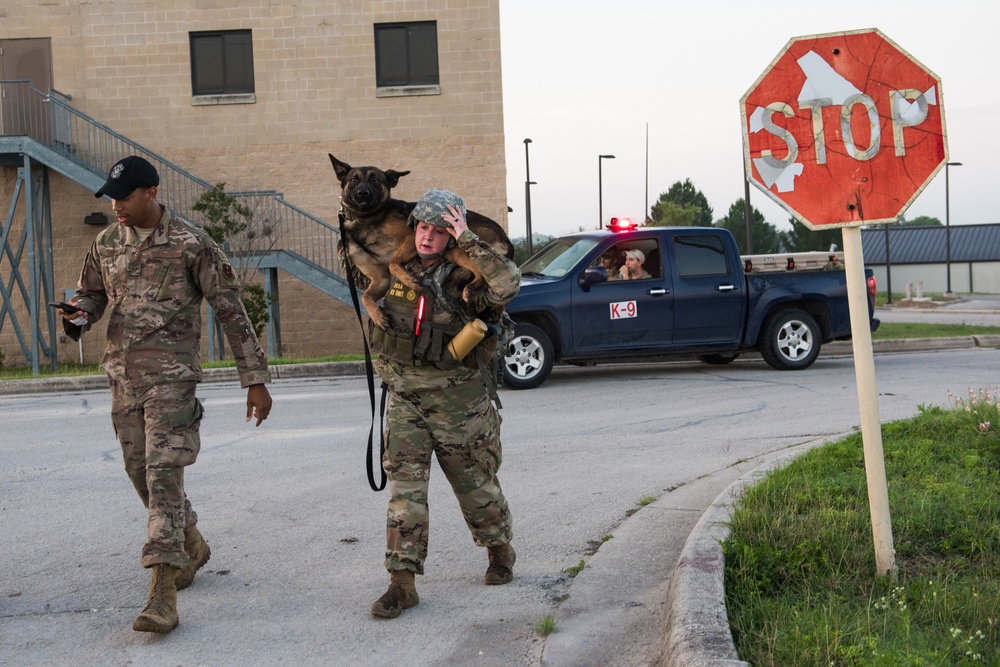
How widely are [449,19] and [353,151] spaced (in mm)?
3170

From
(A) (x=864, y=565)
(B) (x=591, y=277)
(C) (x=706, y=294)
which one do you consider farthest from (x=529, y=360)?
(A) (x=864, y=565)

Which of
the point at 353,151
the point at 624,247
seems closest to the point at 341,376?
the point at 624,247

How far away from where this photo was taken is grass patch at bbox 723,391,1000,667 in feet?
12.3

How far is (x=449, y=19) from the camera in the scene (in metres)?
22.3

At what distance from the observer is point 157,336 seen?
4828 mm

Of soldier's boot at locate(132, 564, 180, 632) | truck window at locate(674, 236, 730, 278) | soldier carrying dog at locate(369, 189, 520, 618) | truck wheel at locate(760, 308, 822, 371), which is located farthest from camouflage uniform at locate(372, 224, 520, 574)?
truck wheel at locate(760, 308, 822, 371)

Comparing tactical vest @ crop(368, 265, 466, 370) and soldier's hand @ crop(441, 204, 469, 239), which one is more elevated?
soldier's hand @ crop(441, 204, 469, 239)

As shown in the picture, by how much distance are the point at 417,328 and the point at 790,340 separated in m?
9.87

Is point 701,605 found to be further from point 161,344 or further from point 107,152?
point 107,152

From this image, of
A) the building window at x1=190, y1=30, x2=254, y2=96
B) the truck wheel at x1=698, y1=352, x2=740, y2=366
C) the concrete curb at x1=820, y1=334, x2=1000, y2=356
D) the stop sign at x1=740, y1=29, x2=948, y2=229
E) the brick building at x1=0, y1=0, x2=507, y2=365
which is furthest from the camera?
the building window at x1=190, y1=30, x2=254, y2=96

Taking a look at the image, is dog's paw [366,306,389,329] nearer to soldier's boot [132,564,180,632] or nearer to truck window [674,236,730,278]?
soldier's boot [132,564,180,632]

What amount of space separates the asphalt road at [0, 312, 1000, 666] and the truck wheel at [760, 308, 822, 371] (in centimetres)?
171

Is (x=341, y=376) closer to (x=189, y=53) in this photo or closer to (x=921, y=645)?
(x=189, y=53)

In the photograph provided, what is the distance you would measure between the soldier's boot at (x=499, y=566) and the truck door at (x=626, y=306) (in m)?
7.57
